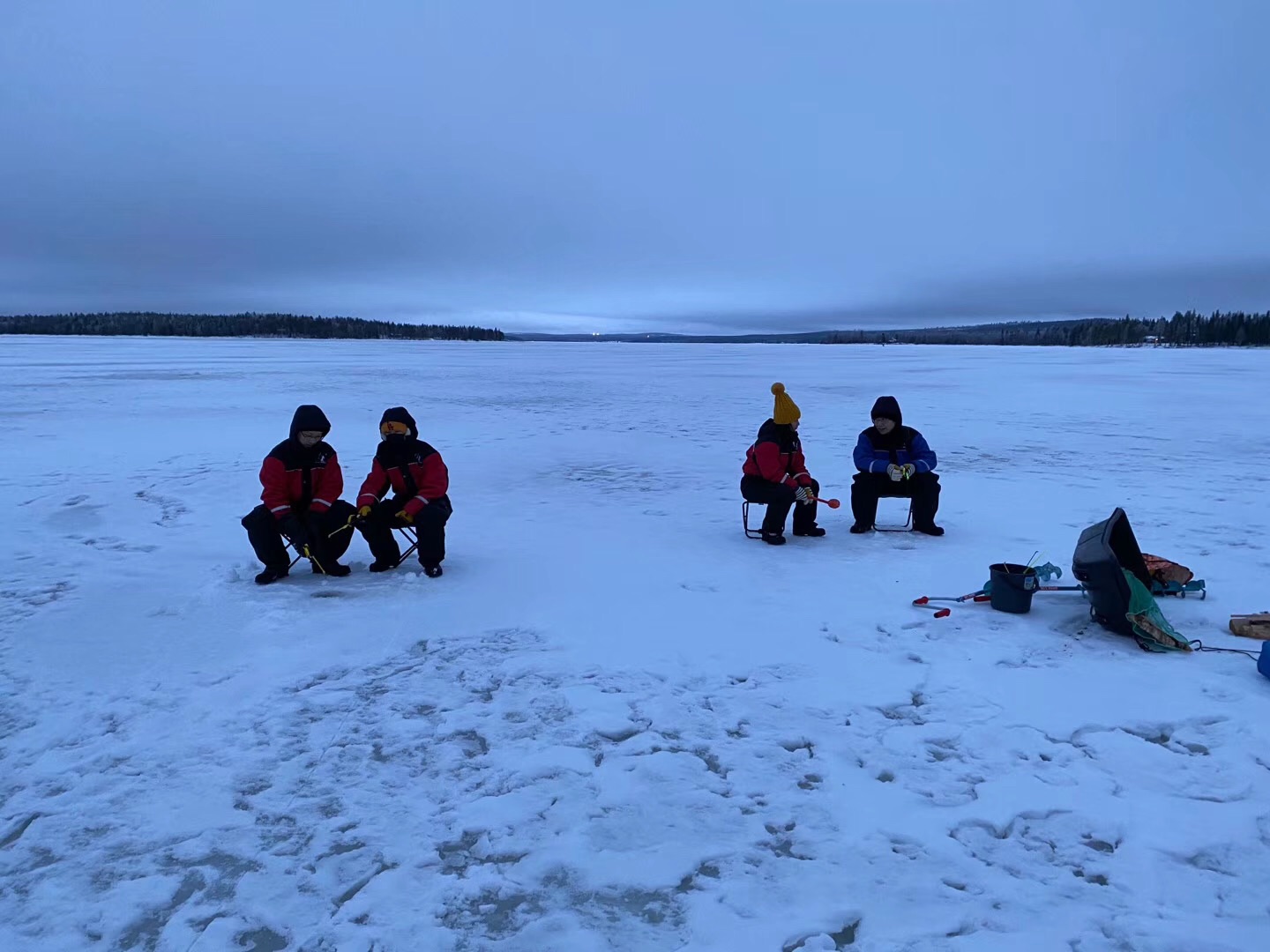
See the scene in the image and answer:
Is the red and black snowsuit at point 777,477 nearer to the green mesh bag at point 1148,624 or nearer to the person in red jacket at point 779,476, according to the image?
the person in red jacket at point 779,476

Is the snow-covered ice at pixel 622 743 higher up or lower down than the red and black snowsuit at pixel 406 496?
lower down

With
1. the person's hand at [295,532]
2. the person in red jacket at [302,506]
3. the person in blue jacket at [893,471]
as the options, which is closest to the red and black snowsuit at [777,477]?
the person in blue jacket at [893,471]

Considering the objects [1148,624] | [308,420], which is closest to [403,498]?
[308,420]

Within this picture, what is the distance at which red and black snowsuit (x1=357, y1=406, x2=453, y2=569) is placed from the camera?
17.7 feet

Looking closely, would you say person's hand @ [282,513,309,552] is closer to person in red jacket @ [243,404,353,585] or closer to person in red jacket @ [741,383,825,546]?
person in red jacket @ [243,404,353,585]

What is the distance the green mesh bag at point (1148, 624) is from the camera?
4.07 metres

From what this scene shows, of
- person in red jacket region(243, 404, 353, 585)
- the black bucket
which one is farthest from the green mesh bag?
person in red jacket region(243, 404, 353, 585)

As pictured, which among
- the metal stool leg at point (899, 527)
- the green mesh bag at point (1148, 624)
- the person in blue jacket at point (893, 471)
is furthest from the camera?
the metal stool leg at point (899, 527)

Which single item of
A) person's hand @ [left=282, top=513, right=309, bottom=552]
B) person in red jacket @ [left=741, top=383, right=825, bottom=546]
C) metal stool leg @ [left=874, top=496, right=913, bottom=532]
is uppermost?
person in red jacket @ [left=741, top=383, right=825, bottom=546]

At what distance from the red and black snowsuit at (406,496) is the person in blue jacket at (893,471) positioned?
345cm

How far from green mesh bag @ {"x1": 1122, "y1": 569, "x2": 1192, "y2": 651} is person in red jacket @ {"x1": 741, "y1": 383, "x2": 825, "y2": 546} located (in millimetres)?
2485

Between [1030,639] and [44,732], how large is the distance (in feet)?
15.7

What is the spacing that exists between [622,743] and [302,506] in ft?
10.8

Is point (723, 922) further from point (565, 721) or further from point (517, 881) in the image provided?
point (565, 721)
